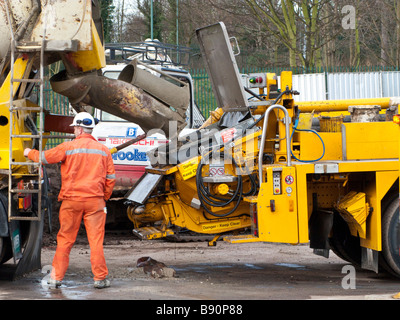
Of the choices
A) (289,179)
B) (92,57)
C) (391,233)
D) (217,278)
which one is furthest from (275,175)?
(92,57)

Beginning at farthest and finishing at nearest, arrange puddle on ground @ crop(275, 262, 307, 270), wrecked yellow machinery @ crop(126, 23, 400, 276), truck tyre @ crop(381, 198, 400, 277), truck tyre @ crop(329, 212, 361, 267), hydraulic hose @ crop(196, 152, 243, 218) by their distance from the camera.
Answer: puddle on ground @ crop(275, 262, 307, 270) → truck tyre @ crop(329, 212, 361, 267) → hydraulic hose @ crop(196, 152, 243, 218) → truck tyre @ crop(381, 198, 400, 277) → wrecked yellow machinery @ crop(126, 23, 400, 276)

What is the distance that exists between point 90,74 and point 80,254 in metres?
2.89

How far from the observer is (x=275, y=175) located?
21.9ft

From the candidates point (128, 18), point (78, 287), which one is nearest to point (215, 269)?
point (78, 287)

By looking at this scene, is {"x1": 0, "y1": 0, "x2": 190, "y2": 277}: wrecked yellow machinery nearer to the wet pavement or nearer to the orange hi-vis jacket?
the orange hi-vis jacket

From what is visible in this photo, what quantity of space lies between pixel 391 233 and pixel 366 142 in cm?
97

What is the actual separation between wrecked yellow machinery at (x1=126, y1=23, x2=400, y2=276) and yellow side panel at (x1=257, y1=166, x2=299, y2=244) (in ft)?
0.03

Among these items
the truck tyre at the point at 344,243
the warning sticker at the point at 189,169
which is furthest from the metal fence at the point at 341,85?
the warning sticker at the point at 189,169

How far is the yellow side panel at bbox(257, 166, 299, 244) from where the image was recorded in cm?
663

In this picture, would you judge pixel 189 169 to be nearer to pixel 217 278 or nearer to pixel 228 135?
pixel 228 135

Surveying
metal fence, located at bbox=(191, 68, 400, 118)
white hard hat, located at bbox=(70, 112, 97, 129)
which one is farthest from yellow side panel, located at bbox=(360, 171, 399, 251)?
metal fence, located at bbox=(191, 68, 400, 118)

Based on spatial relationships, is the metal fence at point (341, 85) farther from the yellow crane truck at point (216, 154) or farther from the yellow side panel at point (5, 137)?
the yellow side panel at point (5, 137)

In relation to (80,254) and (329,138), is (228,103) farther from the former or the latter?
(80,254)

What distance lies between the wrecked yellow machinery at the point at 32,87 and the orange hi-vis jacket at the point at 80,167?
0.24 m
